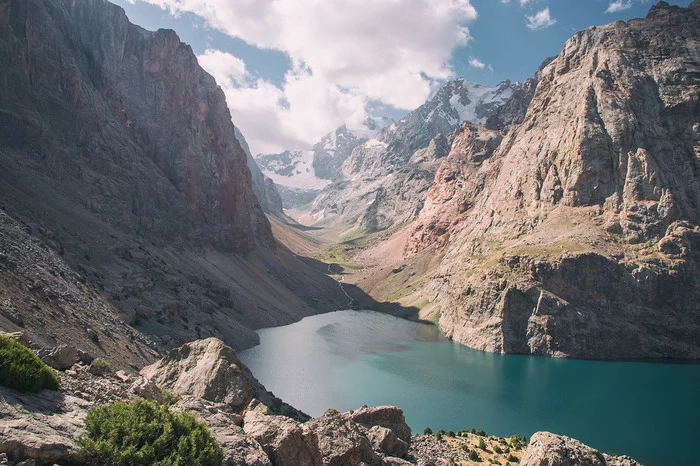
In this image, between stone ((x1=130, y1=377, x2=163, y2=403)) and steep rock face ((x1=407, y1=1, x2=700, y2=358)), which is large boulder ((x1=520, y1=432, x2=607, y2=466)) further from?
steep rock face ((x1=407, y1=1, x2=700, y2=358))

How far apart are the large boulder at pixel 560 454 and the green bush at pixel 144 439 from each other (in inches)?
648

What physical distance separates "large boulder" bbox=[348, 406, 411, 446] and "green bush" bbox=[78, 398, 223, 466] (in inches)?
705

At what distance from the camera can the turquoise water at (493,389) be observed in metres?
62.1

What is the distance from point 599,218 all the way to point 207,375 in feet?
400

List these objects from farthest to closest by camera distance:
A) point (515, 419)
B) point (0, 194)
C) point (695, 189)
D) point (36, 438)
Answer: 1. point (695, 189)
2. point (0, 194)
3. point (515, 419)
4. point (36, 438)

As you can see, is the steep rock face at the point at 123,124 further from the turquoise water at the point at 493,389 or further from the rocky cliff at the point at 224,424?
the rocky cliff at the point at 224,424

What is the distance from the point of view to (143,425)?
15531 mm

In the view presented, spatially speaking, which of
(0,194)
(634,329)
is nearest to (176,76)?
(0,194)

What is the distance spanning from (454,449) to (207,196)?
13220cm

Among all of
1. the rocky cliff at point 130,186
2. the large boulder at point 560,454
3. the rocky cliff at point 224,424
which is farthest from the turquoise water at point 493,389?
the large boulder at point 560,454

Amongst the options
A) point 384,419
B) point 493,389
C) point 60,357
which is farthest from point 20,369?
point 493,389

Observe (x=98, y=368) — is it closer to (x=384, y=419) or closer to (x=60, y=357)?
(x=60, y=357)

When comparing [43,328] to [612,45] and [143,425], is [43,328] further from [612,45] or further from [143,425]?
[612,45]

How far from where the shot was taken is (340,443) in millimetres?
22766
